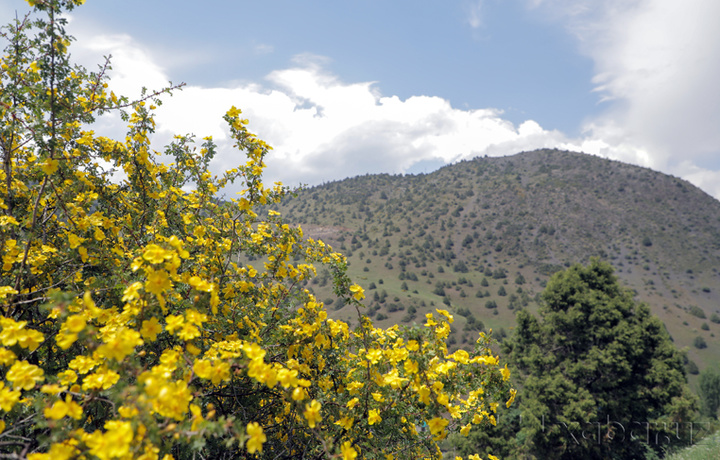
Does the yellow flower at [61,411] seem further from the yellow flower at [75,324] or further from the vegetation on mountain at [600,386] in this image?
the vegetation on mountain at [600,386]

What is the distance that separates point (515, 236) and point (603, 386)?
72083 mm

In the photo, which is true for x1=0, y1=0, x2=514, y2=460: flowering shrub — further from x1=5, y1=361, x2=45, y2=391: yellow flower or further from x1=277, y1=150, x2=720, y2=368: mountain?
x1=277, y1=150, x2=720, y2=368: mountain

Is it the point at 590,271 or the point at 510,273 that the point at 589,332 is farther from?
the point at 510,273

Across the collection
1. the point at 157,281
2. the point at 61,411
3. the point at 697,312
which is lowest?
the point at 697,312

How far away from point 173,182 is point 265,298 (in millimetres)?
1925

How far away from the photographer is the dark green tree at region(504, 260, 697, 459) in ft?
41.1

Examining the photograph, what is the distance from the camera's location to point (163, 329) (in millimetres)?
2543

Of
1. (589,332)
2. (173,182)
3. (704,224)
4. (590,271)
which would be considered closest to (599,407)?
(589,332)

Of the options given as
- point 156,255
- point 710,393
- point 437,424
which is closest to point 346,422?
point 437,424

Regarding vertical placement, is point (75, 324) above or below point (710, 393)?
above

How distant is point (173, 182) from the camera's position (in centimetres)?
445

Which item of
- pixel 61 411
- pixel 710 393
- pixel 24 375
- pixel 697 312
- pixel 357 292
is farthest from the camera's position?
pixel 697 312

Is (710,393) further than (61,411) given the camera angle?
Yes

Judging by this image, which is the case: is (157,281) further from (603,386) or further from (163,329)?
(603,386)
